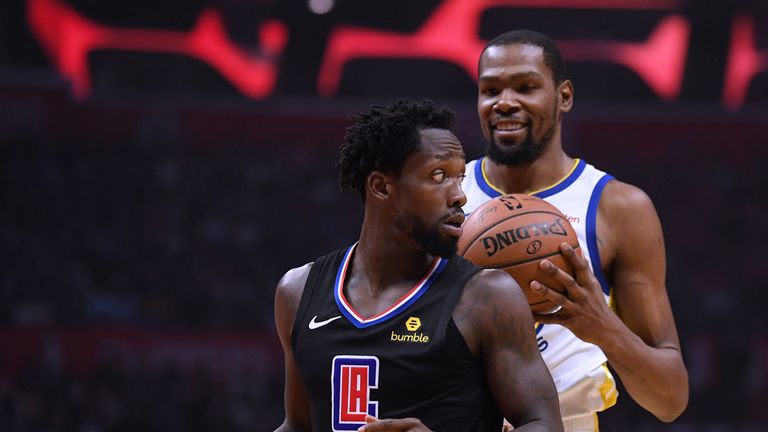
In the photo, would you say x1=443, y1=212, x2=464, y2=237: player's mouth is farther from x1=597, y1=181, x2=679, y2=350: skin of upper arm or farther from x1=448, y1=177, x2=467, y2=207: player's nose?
x1=597, y1=181, x2=679, y2=350: skin of upper arm

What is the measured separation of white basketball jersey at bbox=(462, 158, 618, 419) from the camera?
3.79m

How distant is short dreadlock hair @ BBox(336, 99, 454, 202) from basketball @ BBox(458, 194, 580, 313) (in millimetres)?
426

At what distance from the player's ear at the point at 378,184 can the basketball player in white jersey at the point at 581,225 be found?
36.7 inches

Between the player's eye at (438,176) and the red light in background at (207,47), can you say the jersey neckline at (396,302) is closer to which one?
the player's eye at (438,176)

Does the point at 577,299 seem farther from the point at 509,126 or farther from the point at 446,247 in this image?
the point at 509,126

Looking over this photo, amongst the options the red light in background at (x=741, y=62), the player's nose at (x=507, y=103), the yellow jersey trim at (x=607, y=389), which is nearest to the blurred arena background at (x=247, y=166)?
the red light in background at (x=741, y=62)

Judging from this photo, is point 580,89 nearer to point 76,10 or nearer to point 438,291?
point 76,10

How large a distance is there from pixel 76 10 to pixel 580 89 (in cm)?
860

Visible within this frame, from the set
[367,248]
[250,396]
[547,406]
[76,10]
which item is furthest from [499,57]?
[76,10]

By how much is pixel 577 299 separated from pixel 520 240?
26 centimetres

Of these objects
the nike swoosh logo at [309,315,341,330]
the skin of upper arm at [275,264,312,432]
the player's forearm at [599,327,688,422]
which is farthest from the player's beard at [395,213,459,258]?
the player's forearm at [599,327,688,422]

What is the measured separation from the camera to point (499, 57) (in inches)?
157

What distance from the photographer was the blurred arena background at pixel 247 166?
14000 mm

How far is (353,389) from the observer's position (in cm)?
294
